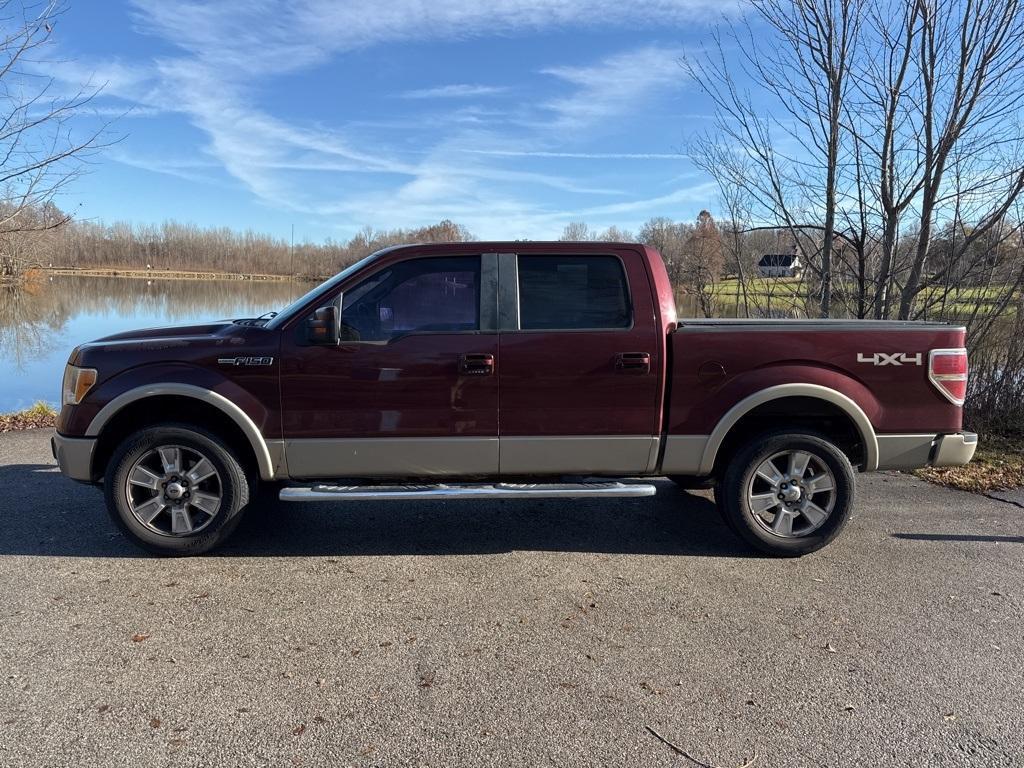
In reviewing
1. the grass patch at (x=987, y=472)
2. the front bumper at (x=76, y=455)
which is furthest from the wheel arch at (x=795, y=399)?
the front bumper at (x=76, y=455)

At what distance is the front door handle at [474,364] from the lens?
433cm

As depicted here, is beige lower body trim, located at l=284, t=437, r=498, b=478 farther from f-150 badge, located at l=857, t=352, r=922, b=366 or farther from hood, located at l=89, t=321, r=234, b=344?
f-150 badge, located at l=857, t=352, r=922, b=366

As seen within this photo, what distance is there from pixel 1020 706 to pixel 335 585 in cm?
342

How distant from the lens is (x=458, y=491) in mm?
4277

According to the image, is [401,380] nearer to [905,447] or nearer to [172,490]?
[172,490]

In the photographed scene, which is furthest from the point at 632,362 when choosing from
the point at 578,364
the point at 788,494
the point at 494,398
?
the point at 788,494

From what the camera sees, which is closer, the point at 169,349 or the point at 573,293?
the point at 169,349

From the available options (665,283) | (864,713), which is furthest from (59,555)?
(864,713)

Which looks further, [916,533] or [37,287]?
[37,287]

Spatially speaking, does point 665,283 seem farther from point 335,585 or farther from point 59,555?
point 59,555

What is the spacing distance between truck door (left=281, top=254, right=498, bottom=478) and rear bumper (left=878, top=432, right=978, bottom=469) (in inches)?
103

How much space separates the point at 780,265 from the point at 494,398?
299 inches

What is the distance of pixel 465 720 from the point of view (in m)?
2.75

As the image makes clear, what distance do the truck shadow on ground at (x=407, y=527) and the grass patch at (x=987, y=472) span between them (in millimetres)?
2514
